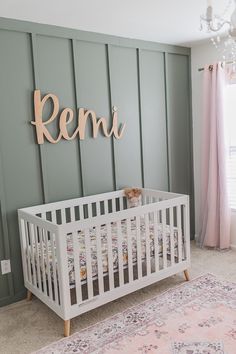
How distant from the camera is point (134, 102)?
11.3 ft

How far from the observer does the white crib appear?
7.41ft

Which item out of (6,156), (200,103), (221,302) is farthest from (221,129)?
(6,156)

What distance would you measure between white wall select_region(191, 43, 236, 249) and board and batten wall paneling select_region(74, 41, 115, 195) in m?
1.20

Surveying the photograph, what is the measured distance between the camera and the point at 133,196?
10.7ft

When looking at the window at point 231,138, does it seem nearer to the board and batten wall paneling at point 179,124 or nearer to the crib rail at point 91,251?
the board and batten wall paneling at point 179,124

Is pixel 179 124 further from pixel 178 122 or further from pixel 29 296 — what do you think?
pixel 29 296

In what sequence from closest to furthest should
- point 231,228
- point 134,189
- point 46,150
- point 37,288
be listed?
1. point 37,288
2. point 46,150
3. point 134,189
4. point 231,228

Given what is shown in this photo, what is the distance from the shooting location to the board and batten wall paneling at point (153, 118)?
351 centimetres

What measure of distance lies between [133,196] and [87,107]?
3.15ft

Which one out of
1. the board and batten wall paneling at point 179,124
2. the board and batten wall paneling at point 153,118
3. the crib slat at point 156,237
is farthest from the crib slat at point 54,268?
the board and batten wall paneling at point 179,124

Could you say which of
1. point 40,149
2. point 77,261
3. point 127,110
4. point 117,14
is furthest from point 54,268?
point 117,14

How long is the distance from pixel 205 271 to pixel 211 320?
85cm

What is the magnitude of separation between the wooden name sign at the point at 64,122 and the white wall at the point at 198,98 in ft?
A: 3.75

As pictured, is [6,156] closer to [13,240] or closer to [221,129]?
[13,240]
